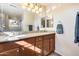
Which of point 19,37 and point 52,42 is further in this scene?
point 52,42

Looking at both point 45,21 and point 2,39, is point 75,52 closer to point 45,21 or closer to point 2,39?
point 45,21

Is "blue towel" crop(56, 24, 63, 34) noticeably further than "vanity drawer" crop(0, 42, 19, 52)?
Yes

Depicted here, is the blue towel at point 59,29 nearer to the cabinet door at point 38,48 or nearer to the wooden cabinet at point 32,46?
the wooden cabinet at point 32,46

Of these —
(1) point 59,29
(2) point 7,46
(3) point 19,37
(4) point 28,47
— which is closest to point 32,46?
(4) point 28,47

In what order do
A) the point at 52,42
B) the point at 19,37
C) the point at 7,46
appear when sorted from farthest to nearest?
1. the point at 52,42
2. the point at 19,37
3. the point at 7,46

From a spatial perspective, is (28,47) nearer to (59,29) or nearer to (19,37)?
(19,37)

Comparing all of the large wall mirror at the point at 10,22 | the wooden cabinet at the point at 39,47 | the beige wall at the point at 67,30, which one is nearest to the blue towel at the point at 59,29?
the beige wall at the point at 67,30

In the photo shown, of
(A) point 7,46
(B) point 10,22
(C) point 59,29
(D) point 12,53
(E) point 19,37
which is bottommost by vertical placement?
(D) point 12,53

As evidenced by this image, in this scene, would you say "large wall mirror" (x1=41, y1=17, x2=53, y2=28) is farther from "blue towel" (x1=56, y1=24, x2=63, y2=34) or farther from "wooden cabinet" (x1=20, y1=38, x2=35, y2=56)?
"wooden cabinet" (x1=20, y1=38, x2=35, y2=56)

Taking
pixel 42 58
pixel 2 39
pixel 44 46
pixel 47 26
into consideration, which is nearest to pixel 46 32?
pixel 47 26

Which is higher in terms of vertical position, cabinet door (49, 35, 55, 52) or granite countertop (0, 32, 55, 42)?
granite countertop (0, 32, 55, 42)

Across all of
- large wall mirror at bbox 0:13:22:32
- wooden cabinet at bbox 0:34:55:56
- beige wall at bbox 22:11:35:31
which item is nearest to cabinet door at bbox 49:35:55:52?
wooden cabinet at bbox 0:34:55:56

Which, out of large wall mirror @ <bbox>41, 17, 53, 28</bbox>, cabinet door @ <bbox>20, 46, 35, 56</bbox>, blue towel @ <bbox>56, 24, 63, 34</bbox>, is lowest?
cabinet door @ <bbox>20, 46, 35, 56</bbox>

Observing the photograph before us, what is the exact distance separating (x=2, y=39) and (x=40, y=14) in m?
0.69
